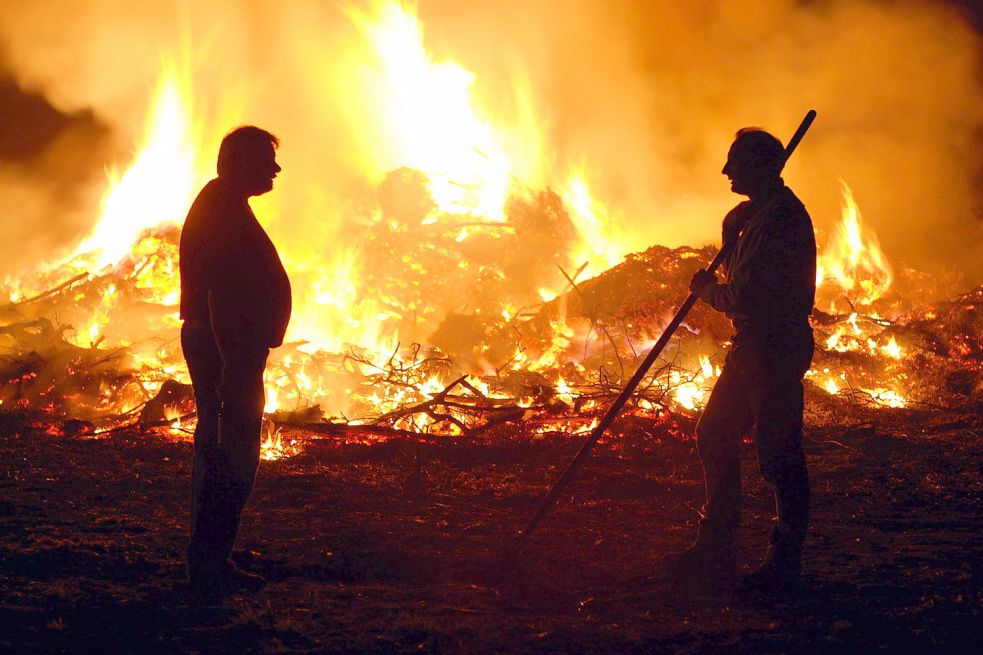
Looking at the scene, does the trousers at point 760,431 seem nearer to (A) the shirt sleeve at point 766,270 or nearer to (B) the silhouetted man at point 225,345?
(A) the shirt sleeve at point 766,270

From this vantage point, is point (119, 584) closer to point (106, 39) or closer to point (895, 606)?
point (895, 606)

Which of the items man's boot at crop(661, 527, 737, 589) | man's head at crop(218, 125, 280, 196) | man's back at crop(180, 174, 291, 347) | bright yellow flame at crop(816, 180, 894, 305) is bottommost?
man's boot at crop(661, 527, 737, 589)

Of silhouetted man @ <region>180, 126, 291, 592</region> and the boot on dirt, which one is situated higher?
silhouetted man @ <region>180, 126, 291, 592</region>

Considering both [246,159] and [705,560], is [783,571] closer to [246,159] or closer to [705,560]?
[705,560]

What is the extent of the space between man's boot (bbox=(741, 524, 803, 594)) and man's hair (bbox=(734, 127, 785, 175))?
1836 millimetres

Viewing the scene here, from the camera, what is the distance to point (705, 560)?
369 centimetres

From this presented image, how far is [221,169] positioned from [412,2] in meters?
12.5

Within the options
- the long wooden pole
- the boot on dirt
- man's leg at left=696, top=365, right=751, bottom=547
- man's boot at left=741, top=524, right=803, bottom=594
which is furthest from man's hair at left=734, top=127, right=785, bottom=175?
the boot on dirt

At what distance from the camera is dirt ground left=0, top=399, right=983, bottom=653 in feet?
9.39

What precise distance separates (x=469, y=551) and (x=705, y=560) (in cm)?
129

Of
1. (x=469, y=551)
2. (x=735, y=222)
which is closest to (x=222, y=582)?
(x=469, y=551)

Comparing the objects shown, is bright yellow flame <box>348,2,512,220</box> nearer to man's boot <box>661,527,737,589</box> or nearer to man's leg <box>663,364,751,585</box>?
man's leg <box>663,364,751,585</box>

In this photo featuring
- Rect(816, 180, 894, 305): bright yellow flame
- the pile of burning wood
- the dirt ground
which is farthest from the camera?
Rect(816, 180, 894, 305): bright yellow flame

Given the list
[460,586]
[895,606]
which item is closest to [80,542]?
[460,586]
